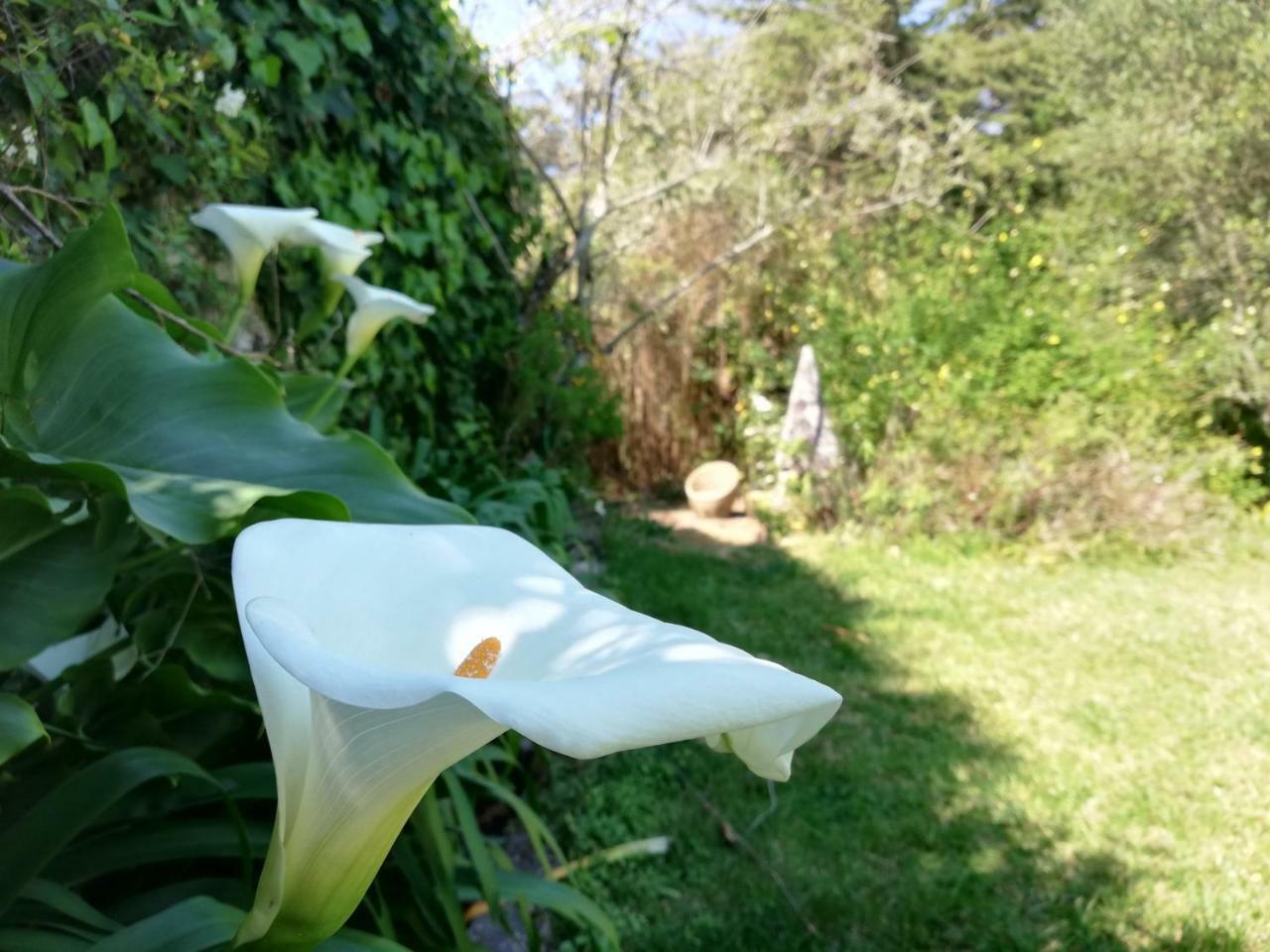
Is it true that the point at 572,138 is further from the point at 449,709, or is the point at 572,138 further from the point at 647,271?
Answer: the point at 449,709

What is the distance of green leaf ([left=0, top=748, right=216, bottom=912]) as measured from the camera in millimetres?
770

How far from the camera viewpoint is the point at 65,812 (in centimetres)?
81

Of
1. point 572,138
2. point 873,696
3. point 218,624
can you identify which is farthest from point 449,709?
point 572,138

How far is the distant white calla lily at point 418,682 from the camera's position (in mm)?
382

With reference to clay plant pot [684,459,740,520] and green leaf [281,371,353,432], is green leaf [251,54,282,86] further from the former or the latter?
Answer: clay plant pot [684,459,740,520]

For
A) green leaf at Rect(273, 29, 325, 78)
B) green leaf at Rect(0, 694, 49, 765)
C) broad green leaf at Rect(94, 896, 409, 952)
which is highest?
green leaf at Rect(273, 29, 325, 78)

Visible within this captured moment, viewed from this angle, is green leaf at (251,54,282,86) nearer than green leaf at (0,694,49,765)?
No

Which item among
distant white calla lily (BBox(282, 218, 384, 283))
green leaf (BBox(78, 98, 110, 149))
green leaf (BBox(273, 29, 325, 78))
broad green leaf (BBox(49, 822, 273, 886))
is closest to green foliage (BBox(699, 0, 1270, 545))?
green leaf (BBox(273, 29, 325, 78))

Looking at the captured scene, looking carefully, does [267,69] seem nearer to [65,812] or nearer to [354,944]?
[65,812]

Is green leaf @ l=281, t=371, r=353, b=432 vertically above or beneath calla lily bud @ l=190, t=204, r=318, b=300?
beneath

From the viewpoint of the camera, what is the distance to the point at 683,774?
2262 mm

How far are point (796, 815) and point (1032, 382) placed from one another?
3.51 m

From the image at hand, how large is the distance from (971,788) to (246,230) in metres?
2.09

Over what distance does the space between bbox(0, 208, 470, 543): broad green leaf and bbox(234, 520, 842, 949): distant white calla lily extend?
189 millimetres
